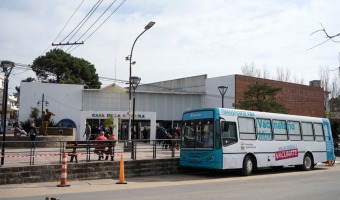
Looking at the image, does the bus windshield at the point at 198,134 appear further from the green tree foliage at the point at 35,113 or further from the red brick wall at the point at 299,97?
the green tree foliage at the point at 35,113

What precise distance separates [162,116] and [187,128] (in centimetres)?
2786

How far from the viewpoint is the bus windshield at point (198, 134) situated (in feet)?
54.6

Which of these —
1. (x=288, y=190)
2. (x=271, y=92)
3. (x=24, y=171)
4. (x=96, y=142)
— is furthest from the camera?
(x=271, y=92)

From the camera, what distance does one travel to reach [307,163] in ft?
68.4

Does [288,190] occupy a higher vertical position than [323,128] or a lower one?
lower

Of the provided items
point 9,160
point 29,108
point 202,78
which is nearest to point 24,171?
point 9,160

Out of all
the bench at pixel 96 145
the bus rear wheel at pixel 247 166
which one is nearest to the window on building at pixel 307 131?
the bus rear wheel at pixel 247 166

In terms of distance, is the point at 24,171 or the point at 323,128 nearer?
the point at 24,171

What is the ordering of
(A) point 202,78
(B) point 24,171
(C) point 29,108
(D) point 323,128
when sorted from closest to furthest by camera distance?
(B) point 24,171 < (D) point 323,128 < (C) point 29,108 < (A) point 202,78

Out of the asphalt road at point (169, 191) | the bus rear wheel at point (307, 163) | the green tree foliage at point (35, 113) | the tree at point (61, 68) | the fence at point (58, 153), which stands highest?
the tree at point (61, 68)

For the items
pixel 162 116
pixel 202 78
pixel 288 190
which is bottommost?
pixel 288 190

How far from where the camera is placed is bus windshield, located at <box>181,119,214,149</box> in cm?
1664

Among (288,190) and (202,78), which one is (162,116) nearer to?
(202,78)

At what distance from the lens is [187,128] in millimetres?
17859
